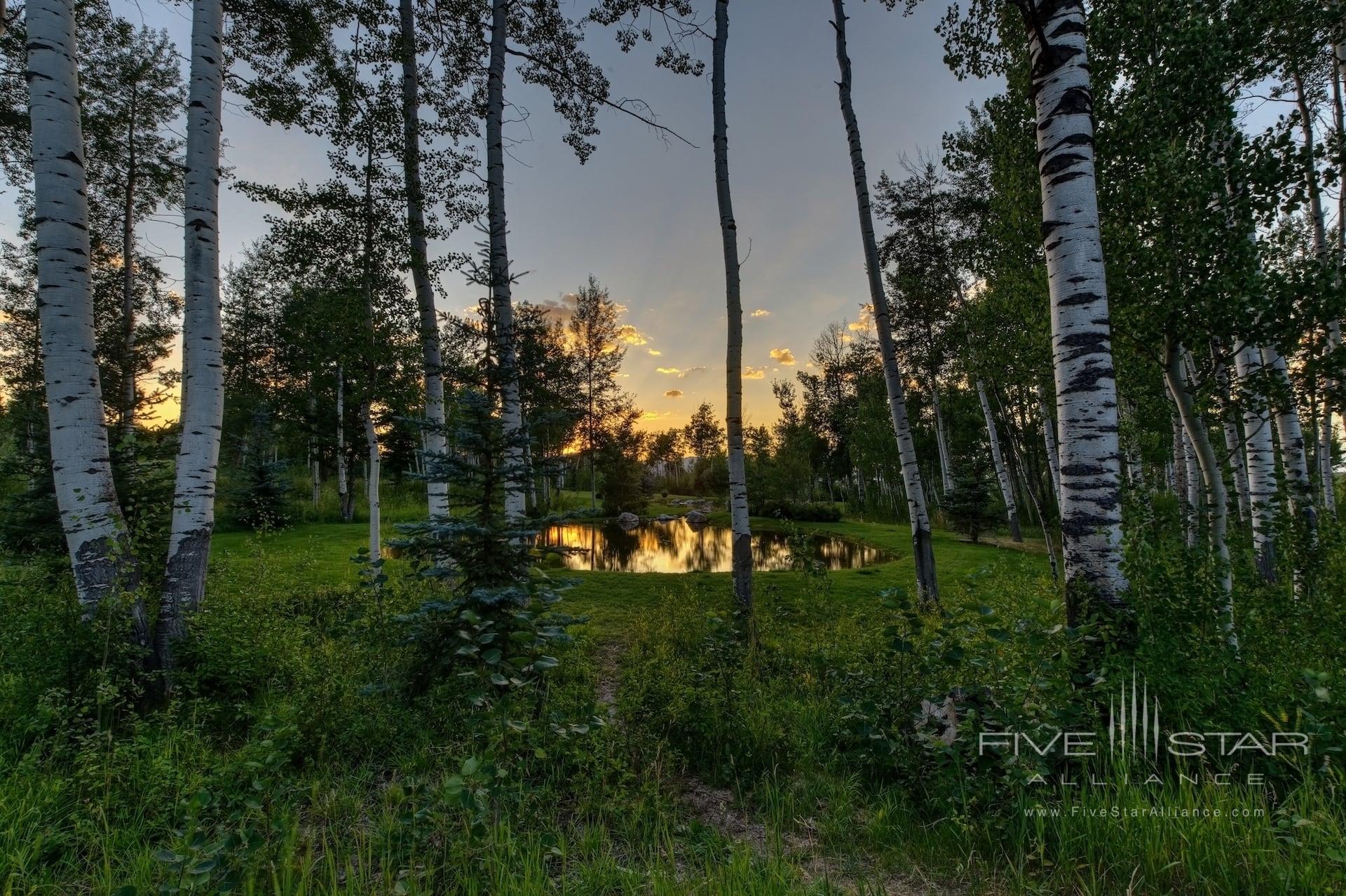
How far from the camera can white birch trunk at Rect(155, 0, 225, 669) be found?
3963 mm

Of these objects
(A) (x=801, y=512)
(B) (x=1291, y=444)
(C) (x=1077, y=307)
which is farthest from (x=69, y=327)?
(A) (x=801, y=512)

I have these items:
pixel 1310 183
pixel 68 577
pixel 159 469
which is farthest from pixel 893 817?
pixel 159 469

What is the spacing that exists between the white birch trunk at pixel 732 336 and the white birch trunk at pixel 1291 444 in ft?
17.2

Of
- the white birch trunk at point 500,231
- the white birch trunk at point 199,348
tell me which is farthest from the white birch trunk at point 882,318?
the white birch trunk at point 199,348

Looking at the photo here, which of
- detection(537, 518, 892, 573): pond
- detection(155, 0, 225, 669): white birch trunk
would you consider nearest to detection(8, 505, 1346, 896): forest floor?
detection(155, 0, 225, 669): white birch trunk

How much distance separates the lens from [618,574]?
11.0 meters

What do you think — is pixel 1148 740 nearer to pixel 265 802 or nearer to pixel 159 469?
pixel 265 802

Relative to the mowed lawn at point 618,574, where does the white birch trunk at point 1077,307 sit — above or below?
above

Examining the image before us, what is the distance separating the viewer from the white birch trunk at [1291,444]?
4.44 meters

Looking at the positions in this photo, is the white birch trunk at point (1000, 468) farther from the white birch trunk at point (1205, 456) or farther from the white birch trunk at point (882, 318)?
the white birch trunk at point (1205, 456)

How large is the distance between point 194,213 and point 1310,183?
10611 millimetres

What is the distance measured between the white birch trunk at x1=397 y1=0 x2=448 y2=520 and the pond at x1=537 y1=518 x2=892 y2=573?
4.40 meters

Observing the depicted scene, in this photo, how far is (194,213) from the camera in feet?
14.1

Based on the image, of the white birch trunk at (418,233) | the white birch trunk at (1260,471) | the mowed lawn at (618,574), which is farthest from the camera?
the white birch trunk at (418,233)
